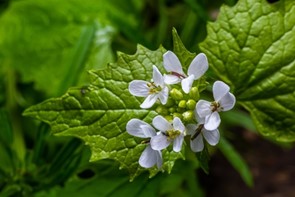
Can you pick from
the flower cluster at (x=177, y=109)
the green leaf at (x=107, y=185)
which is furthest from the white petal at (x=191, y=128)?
the green leaf at (x=107, y=185)

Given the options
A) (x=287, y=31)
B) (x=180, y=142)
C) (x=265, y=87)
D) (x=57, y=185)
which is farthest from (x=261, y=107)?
(x=57, y=185)

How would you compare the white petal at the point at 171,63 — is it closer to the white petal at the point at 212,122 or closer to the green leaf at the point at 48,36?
the white petal at the point at 212,122

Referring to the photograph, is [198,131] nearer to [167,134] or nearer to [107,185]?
[167,134]

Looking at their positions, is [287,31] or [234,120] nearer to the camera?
[287,31]

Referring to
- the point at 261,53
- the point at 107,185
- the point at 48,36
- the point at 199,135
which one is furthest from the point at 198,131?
the point at 48,36

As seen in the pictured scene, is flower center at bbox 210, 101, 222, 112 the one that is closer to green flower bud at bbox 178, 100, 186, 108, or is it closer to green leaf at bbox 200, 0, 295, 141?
green flower bud at bbox 178, 100, 186, 108

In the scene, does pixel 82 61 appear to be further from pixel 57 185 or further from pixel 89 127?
pixel 89 127
